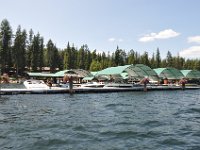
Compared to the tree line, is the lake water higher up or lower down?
lower down

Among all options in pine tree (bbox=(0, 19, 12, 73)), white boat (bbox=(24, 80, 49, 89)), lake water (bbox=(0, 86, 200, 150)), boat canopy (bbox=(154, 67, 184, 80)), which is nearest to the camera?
lake water (bbox=(0, 86, 200, 150))

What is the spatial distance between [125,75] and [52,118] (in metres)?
73.1

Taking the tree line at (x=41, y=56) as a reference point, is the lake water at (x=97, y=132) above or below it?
below

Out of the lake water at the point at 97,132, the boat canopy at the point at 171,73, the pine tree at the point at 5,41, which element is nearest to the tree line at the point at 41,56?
the pine tree at the point at 5,41

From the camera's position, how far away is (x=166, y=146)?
661 inches

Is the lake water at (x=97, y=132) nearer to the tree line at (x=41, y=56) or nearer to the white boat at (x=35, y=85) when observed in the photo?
the white boat at (x=35, y=85)

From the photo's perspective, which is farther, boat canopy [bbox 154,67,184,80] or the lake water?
boat canopy [bbox 154,67,184,80]

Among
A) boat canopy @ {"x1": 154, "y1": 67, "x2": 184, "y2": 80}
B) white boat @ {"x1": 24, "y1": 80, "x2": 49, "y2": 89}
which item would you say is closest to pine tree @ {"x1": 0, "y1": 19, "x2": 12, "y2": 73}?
boat canopy @ {"x1": 154, "y1": 67, "x2": 184, "y2": 80}

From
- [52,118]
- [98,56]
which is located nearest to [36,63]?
[98,56]

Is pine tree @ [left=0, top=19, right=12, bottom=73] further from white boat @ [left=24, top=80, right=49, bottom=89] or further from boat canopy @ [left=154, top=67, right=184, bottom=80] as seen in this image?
white boat @ [left=24, top=80, right=49, bottom=89]

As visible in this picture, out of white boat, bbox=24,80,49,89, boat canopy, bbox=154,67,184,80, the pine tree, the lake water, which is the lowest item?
the lake water

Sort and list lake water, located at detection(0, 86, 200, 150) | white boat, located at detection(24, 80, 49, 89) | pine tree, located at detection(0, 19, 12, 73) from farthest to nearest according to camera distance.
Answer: pine tree, located at detection(0, 19, 12, 73), white boat, located at detection(24, 80, 49, 89), lake water, located at detection(0, 86, 200, 150)

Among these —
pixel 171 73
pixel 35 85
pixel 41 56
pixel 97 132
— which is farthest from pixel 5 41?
pixel 97 132

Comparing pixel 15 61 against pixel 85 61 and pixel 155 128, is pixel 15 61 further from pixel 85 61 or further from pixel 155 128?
pixel 155 128
